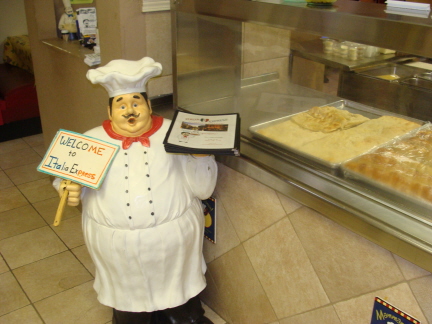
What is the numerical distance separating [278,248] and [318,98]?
0.70 meters

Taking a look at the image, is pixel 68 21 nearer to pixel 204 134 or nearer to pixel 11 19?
pixel 204 134

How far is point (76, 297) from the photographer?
2131 mm

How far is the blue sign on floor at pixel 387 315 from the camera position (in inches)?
46.3

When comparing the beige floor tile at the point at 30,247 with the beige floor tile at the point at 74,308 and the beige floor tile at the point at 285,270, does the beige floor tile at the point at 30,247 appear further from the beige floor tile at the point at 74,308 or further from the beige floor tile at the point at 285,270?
the beige floor tile at the point at 285,270

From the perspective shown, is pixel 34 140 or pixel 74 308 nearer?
pixel 74 308

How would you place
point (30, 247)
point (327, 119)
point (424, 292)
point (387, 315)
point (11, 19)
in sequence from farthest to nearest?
point (11, 19)
point (30, 247)
point (327, 119)
point (387, 315)
point (424, 292)

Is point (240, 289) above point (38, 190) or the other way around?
above

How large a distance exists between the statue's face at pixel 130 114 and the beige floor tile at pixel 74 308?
1023mm

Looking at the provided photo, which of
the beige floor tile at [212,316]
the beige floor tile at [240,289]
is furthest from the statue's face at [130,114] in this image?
the beige floor tile at [212,316]

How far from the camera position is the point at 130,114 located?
1.38m

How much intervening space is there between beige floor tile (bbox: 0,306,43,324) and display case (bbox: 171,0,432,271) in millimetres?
1169

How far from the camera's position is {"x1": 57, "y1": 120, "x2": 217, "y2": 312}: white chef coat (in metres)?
1.41

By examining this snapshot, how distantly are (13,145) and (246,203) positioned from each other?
3144mm

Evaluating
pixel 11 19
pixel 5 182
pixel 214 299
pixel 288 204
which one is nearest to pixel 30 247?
pixel 5 182
